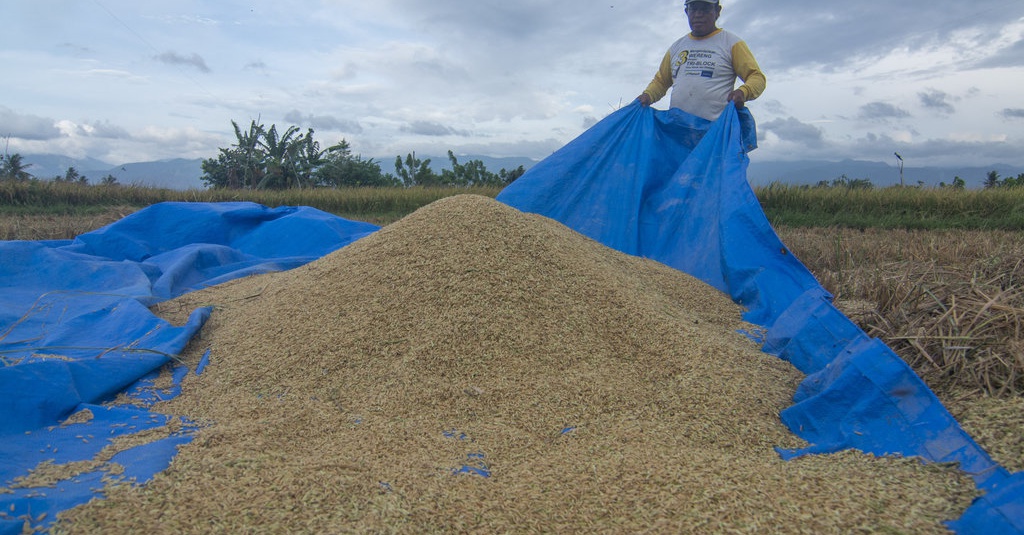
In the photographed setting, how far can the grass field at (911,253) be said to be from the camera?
5.65ft

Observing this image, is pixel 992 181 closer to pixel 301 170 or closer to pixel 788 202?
pixel 788 202

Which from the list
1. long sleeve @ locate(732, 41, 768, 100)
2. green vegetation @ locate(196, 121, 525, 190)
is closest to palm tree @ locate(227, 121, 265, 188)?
green vegetation @ locate(196, 121, 525, 190)

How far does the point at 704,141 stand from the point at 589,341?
2046 millimetres

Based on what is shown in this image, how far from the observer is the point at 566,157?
163 inches

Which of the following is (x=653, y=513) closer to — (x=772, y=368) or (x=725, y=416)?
(x=725, y=416)

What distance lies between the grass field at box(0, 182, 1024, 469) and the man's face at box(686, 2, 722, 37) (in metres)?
1.60

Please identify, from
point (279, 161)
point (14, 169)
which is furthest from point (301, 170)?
point (14, 169)

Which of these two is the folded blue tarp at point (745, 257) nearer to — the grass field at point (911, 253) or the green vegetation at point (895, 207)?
the grass field at point (911, 253)

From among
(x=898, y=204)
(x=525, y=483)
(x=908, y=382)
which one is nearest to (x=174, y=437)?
(x=525, y=483)

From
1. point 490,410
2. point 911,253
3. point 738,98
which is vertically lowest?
point 490,410

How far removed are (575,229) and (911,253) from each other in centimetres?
209

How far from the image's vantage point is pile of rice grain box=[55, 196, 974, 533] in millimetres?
1296

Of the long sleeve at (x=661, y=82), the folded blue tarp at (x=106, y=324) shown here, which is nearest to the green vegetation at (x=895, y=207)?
the long sleeve at (x=661, y=82)

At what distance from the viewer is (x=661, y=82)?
4.27m
